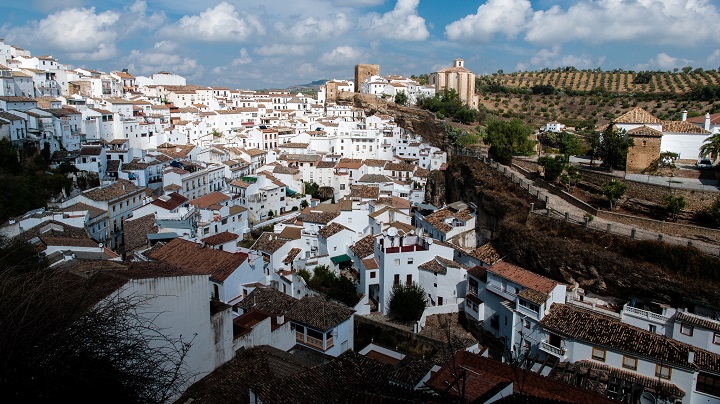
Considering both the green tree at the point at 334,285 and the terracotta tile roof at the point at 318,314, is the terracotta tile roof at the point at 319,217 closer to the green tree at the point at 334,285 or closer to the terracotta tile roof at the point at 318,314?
the green tree at the point at 334,285

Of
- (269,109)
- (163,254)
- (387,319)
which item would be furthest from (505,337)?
(269,109)

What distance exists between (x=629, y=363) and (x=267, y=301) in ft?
34.7

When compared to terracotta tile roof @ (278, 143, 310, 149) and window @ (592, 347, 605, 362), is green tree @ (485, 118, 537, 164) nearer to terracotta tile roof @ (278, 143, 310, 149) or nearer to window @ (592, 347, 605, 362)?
terracotta tile roof @ (278, 143, 310, 149)

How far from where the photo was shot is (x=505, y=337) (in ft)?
55.9

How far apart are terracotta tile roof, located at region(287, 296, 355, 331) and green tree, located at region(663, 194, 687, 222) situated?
12368 mm

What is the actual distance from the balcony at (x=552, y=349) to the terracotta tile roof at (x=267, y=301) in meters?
7.72

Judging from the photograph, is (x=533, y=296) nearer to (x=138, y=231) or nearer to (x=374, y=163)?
(x=138, y=231)

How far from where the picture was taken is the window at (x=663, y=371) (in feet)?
42.5

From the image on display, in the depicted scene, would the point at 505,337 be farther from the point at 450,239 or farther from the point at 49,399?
the point at 49,399

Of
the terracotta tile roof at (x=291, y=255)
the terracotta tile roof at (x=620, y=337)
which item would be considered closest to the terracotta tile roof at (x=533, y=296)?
the terracotta tile roof at (x=620, y=337)

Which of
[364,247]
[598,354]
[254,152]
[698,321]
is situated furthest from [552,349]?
[254,152]

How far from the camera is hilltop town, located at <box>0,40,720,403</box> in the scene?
31.1 feet

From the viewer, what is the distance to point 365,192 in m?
31.3

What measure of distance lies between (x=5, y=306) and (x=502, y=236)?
18886mm
